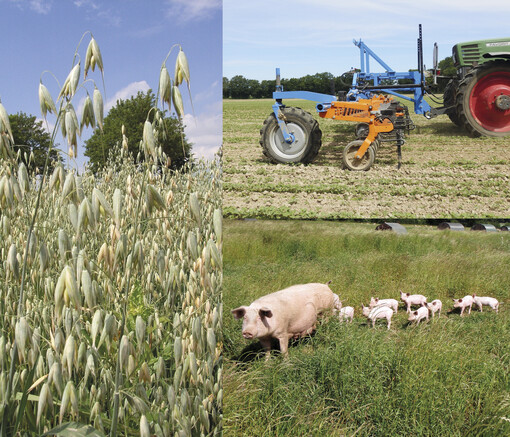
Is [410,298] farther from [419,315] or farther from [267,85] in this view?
[267,85]

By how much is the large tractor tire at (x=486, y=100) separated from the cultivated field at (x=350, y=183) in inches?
16.4

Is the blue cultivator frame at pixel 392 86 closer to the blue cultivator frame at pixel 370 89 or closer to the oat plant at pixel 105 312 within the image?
the blue cultivator frame at pixel 370 89

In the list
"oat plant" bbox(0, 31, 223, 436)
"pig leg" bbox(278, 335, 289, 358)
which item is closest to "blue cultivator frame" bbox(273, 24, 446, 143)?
"oat plant" bbox(0, 31, 223, 436)

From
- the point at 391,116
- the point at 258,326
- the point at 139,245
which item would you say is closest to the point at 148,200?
the point at 139,245

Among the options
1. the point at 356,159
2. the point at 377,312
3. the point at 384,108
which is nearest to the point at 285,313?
the point at 377,312

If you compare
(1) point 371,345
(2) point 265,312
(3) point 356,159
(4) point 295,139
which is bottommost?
(1) point 371,345

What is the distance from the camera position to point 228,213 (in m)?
2.37

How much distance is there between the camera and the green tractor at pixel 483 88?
331 centimetres

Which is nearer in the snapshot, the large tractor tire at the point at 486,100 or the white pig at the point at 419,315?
the white pig at the point at 419,315

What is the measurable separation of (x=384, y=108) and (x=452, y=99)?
656 millimetres

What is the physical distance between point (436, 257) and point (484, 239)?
0.88ft

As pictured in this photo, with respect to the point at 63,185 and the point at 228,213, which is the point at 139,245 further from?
the point at 228,213

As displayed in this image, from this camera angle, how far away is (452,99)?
3936 millimetres

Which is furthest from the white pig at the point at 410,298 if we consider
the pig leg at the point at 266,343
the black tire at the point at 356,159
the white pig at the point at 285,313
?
the pig leg at the point at 266,343
